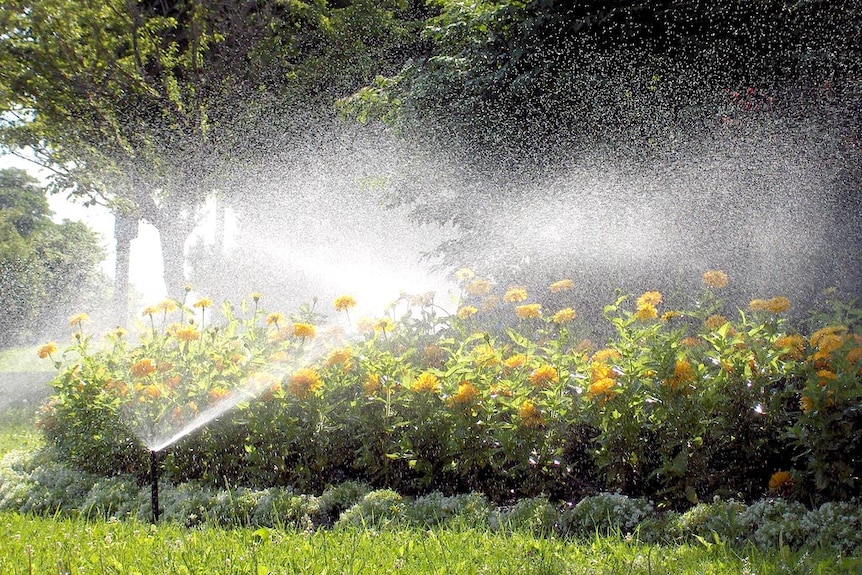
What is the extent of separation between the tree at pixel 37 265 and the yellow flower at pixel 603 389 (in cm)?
1526

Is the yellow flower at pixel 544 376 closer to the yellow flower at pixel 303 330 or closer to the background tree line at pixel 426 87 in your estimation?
the yellow flower at pixel 303 330

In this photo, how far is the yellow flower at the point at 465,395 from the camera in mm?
3059

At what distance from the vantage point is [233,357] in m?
4.00

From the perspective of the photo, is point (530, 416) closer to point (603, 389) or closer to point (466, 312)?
point (603, 389)

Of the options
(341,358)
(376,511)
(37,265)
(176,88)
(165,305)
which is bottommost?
(37,265)

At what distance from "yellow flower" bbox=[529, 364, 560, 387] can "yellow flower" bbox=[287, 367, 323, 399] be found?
97cm

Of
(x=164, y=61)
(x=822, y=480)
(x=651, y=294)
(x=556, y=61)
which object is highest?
(x=164, y=61)

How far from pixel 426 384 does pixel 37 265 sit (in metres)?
19.5

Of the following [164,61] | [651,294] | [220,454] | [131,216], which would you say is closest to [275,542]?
[220,454]

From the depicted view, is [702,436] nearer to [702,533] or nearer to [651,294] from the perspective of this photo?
[702,533]

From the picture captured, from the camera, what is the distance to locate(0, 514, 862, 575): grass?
204 centimetres

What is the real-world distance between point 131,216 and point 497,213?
9798 mm

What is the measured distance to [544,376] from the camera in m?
3.06

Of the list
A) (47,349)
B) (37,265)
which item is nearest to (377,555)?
(47,349)
